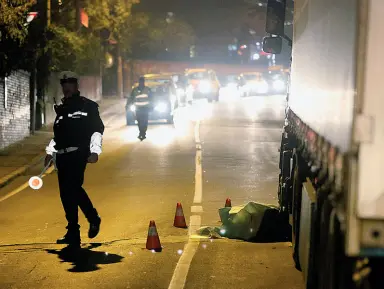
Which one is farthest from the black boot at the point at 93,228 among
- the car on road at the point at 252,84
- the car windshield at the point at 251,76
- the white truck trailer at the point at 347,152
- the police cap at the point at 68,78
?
the car windshield at the point at 251,76

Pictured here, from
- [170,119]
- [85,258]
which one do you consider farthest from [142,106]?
[85,258]

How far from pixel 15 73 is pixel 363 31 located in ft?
72.2

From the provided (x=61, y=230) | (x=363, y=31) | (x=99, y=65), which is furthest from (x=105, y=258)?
(x=99, y=65)

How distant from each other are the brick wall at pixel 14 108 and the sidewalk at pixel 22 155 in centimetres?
29

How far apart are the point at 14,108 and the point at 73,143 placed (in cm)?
1635

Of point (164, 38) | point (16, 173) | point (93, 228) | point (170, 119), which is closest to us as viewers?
point (93, 228)

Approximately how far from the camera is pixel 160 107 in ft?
99.2

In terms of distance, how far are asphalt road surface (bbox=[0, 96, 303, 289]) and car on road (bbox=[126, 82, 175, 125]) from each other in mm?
5860

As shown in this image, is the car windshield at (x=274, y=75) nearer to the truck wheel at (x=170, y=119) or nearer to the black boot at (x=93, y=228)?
the truck wheel at (x=170, y=119)

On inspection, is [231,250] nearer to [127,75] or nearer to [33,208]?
[33,208]

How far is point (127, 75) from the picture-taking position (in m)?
62.6

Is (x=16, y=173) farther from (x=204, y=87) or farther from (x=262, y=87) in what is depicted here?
(x=262, y=87)

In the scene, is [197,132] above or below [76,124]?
below

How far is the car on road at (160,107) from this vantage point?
30.0 metres
